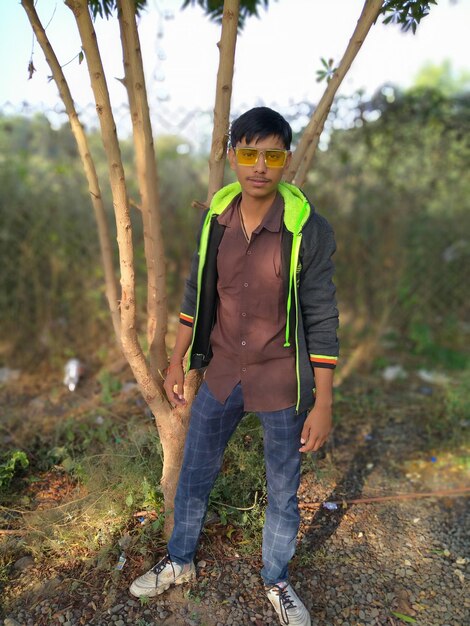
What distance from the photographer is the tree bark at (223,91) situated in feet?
6.40

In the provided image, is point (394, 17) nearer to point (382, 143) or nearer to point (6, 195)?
point (382, 143)

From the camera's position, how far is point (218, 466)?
2.03m

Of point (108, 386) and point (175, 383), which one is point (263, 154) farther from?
point (108, 386)

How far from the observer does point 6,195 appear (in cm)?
480

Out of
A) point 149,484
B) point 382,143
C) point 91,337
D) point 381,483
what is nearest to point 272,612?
point 149,484

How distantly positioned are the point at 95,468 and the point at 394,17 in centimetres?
257

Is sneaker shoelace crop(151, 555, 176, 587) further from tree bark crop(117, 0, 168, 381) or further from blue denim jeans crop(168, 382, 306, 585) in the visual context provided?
tree bark crop(117, 0, 168, 381)

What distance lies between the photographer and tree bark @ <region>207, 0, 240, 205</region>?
6.40 feet

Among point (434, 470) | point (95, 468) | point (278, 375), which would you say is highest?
point (278, 375)

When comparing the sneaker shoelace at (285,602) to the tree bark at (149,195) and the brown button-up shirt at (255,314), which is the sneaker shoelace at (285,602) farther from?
the tree bark at (149,195)

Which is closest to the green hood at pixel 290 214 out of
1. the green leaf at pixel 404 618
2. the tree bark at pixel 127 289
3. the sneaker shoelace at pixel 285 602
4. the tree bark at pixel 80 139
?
the tree bark at pixel 127 289

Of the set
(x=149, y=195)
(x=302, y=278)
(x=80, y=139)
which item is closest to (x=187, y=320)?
(x=302, y=278)

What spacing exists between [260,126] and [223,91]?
0.47 m

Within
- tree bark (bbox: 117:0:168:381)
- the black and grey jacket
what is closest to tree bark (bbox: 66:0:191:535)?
tree bark (bbox: 117:0:168:381)
